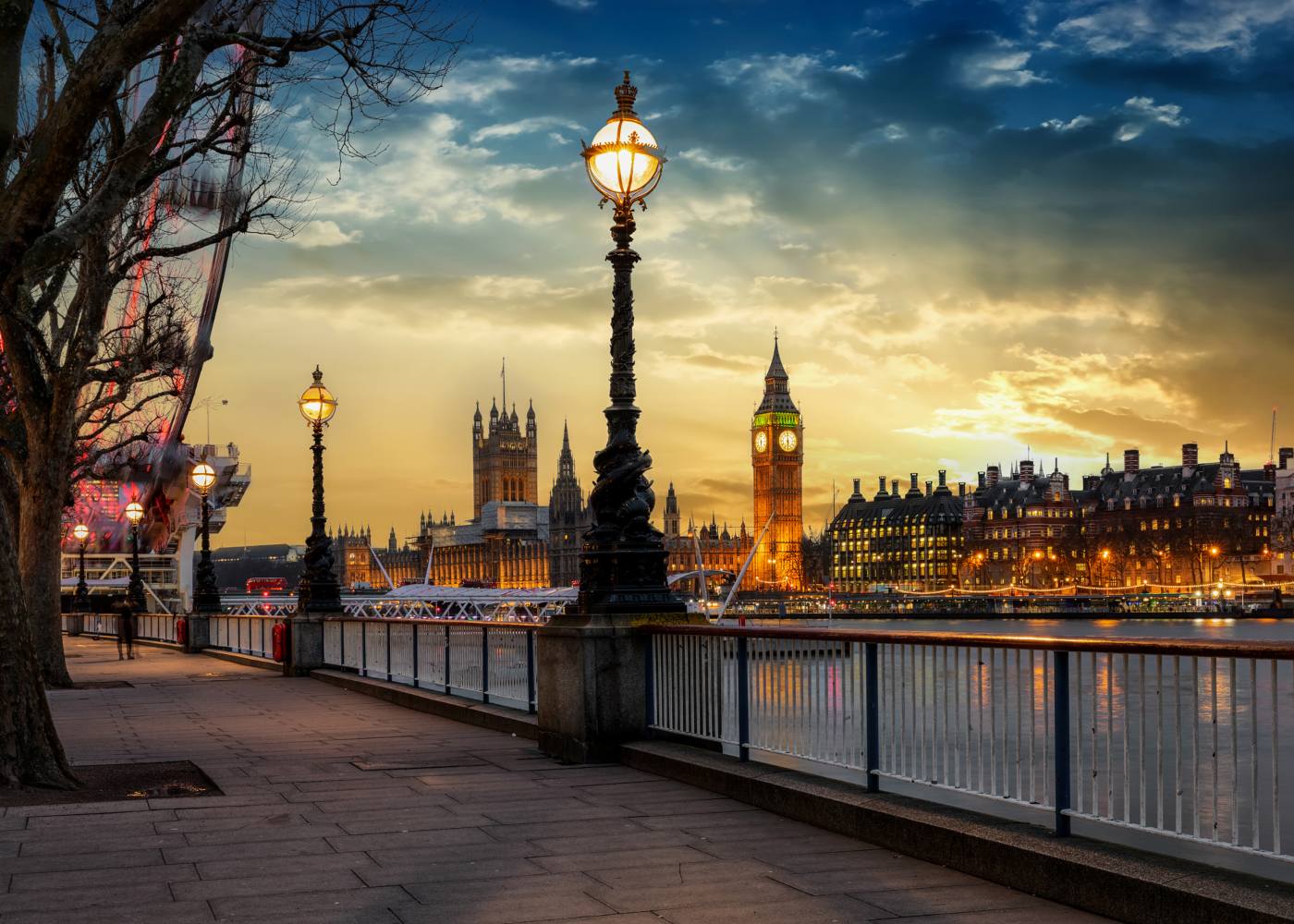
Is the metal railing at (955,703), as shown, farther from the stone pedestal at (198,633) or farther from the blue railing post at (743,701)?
the stone pedestal at (198,633)

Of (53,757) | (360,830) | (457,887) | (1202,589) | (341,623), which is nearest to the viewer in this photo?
(457,887)

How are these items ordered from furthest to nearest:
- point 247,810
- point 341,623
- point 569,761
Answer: point 341,623, point 569,761, point 247,810

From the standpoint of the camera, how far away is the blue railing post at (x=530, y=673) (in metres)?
15.6

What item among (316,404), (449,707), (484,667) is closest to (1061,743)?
(449,707)

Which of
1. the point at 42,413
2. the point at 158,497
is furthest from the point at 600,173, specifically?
the point at 158,497

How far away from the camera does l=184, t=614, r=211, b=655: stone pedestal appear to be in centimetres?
3831

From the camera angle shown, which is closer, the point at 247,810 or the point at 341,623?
the point at 247,810

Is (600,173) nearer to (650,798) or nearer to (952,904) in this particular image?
(650,798)

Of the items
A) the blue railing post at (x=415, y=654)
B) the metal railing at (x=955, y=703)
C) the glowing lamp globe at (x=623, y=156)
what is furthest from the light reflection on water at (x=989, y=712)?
the blue railing post at (x=415, y=654)

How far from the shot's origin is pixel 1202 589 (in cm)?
17288

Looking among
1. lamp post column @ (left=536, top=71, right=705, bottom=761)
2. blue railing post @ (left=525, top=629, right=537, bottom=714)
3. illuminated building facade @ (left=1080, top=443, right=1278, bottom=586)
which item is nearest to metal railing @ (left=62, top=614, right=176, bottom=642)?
blue railing post @ (left=525, top=629, right=537, bottom=714)

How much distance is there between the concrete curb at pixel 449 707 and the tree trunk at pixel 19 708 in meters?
4.33

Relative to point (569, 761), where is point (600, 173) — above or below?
above

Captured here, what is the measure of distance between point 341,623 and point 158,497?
94.4 m
